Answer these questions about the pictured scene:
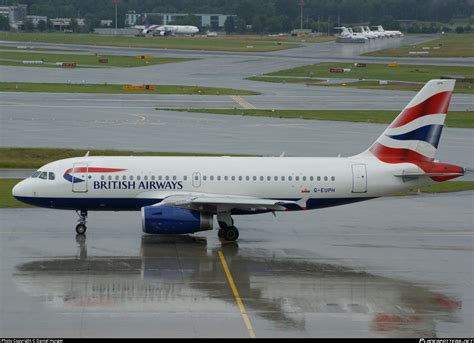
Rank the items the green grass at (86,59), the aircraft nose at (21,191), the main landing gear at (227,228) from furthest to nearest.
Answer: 1. the green grass at (86,59)
2. the aircraft nose at (21,191)
3. the main landing gear at (227,228)

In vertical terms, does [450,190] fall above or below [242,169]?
below

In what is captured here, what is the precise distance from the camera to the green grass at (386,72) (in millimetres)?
133000

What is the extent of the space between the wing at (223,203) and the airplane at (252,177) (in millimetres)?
108

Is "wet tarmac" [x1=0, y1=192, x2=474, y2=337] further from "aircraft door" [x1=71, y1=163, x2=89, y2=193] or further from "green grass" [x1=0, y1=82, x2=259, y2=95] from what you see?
"green grass" [x1=0, y1=82, x2=259, y2=95]

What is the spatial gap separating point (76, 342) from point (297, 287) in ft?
32.8

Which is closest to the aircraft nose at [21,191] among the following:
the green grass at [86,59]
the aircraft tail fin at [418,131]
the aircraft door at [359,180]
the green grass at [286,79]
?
the aircraft door at [359,180]

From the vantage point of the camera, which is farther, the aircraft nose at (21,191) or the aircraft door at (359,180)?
the aircraft door at (359,180)

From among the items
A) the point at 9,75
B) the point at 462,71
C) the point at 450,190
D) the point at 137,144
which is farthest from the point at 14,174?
the point at 462,71

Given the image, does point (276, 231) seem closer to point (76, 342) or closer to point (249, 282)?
point (249, 282)

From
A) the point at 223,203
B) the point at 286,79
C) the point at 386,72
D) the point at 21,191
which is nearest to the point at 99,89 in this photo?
the point at 286,79

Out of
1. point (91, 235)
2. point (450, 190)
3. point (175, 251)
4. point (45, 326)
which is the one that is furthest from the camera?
point (450, 190)

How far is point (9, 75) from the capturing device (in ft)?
425

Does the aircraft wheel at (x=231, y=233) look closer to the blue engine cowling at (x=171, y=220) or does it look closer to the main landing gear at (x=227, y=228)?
the main landing gear at (x=227, y=228)

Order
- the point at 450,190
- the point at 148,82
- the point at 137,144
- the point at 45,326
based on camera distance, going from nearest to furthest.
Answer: the point at 45,326
the point at 450,190
the point at 137,144
the point at 148,82
